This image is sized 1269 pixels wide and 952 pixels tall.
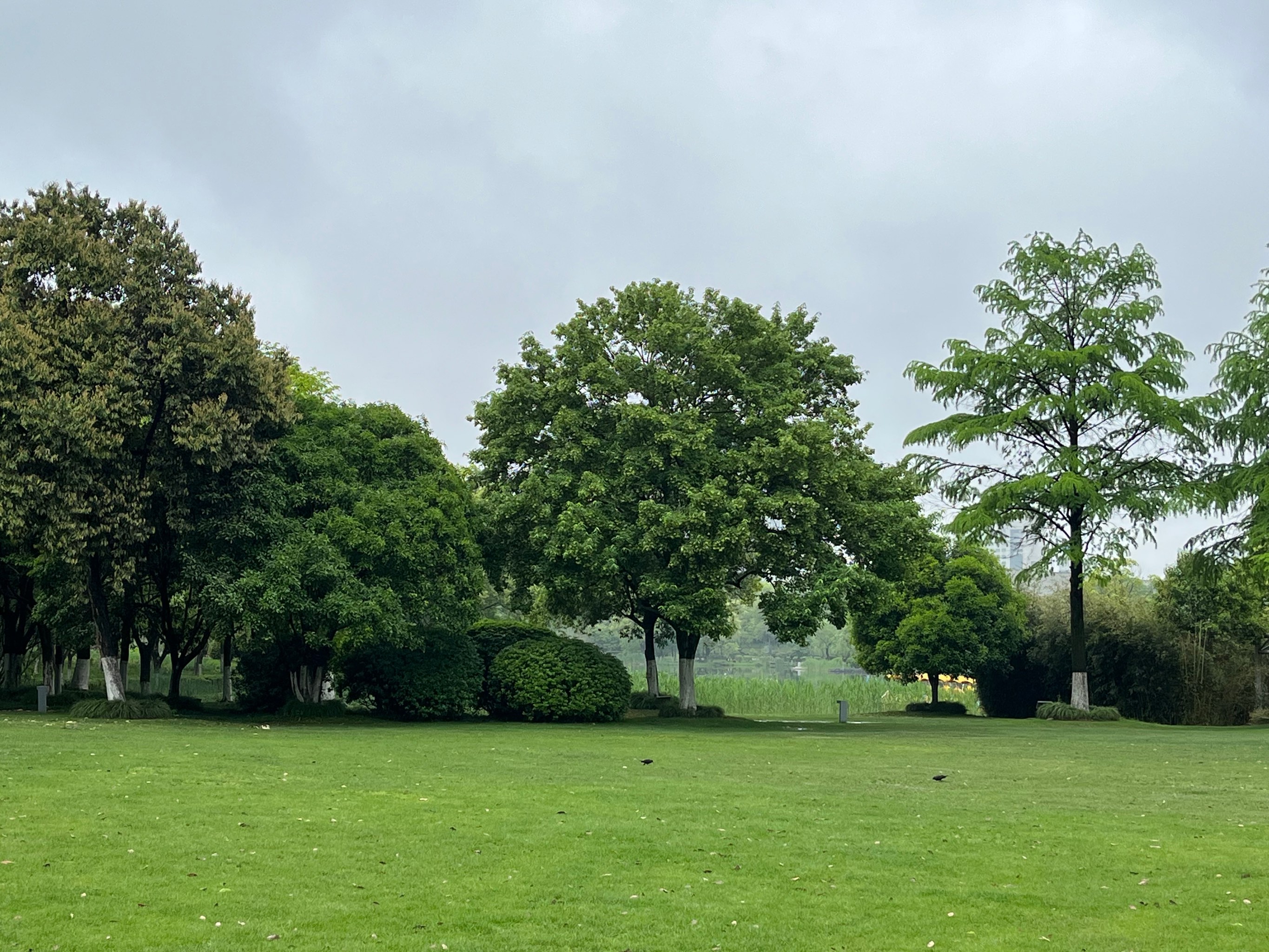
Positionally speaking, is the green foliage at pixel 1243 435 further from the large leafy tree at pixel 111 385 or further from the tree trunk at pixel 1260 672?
the large leafy tree at pixel 111 385

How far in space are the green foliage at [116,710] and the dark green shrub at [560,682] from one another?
30.6ft

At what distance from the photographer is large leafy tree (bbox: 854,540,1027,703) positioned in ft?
145

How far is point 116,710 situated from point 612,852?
22278 mm

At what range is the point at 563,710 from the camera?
3234 centimetres

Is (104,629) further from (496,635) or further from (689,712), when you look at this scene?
(689,712)

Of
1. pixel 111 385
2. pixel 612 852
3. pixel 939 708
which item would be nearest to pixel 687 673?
pixel 939 708

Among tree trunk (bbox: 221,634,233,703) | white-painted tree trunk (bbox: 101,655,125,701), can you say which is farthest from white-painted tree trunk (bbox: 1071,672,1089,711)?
white-painted tree trunk (bbox: 101,655,125,701)

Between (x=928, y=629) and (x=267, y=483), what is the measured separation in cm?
2665

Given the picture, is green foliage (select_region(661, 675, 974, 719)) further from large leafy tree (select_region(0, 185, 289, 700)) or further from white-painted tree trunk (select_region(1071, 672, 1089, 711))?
large leafy tree (select_region(0, 185, 289, 700))

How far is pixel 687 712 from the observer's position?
3681 centimetres

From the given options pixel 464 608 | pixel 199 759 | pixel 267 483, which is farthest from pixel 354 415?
pixel 199 759

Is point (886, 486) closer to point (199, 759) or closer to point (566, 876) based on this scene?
point (199, 759)

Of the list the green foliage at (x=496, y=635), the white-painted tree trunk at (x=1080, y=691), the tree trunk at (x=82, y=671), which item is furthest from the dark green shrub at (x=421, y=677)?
the white-painted tree trunk at (x=1080, y=691)

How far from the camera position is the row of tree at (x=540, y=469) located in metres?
27.8
